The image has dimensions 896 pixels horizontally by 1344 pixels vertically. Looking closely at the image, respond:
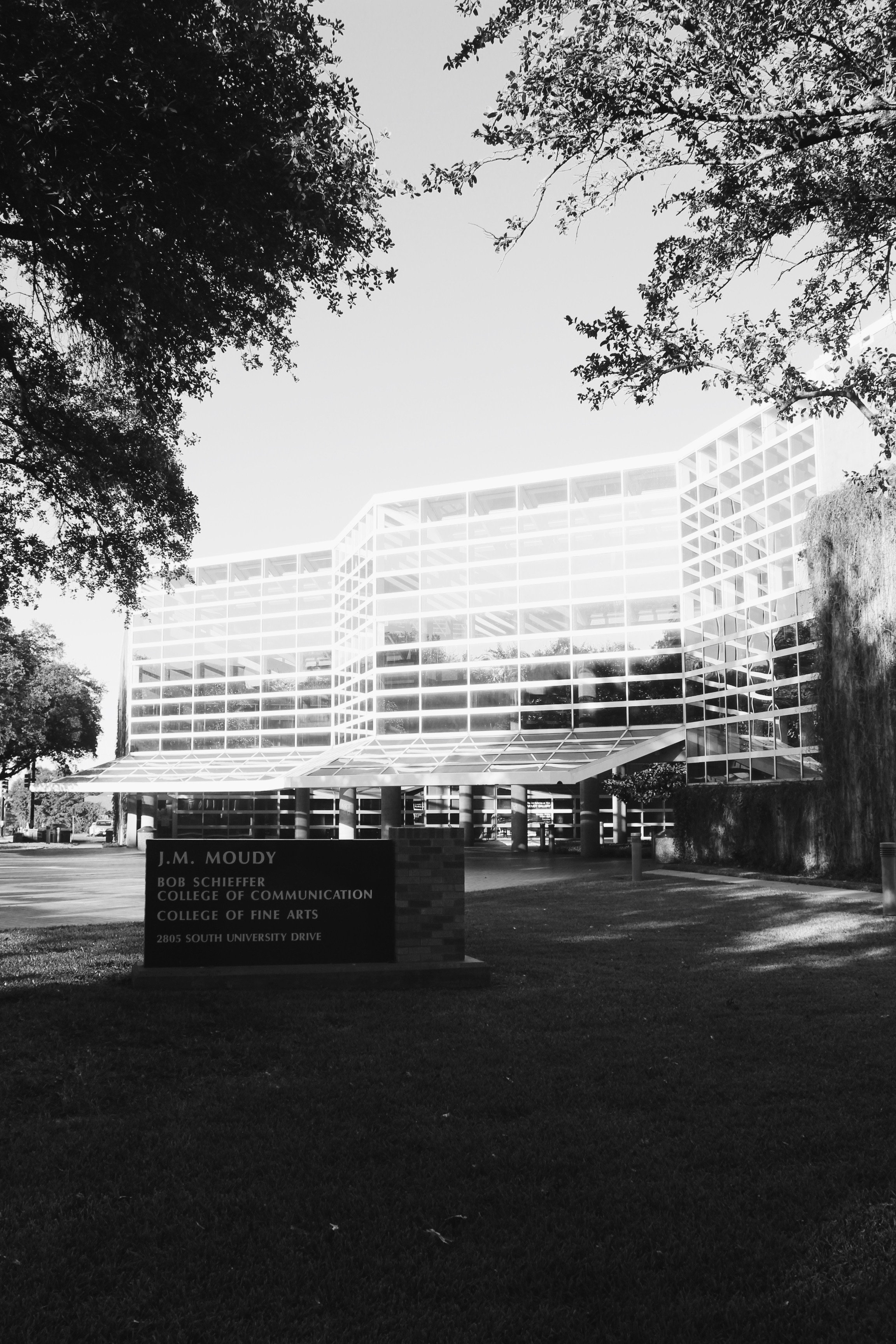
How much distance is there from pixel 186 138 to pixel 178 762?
→ 185 ft

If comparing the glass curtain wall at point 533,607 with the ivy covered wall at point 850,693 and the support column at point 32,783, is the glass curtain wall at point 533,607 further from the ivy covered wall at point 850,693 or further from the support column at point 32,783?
the support column at point 32,783

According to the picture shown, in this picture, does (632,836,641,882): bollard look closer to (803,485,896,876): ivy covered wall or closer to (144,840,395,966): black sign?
(803,485,896,876): ivy covered wall

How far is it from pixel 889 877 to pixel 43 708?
59.9 m

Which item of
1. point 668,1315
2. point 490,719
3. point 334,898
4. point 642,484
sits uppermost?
point 642,484

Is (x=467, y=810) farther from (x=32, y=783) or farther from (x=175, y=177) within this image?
(x=32, y=783)

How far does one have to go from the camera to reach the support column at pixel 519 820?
44.2 meters

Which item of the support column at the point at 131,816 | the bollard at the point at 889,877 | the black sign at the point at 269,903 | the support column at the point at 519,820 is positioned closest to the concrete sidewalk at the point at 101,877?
the support column at the point at 519,820

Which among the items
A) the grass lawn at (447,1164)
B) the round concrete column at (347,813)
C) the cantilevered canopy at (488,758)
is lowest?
the grass lawn at (447,1164)

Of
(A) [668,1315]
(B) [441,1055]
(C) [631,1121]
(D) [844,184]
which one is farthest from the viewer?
(D) [844,184]

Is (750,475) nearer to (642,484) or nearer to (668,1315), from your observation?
(642,484)

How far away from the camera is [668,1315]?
392cm

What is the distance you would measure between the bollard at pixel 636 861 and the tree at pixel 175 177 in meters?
15.5

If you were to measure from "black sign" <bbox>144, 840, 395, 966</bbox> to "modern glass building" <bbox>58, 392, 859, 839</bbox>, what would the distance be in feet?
71.4

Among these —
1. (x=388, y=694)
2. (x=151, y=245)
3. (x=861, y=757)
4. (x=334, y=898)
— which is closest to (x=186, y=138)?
(x=151, y=245)
